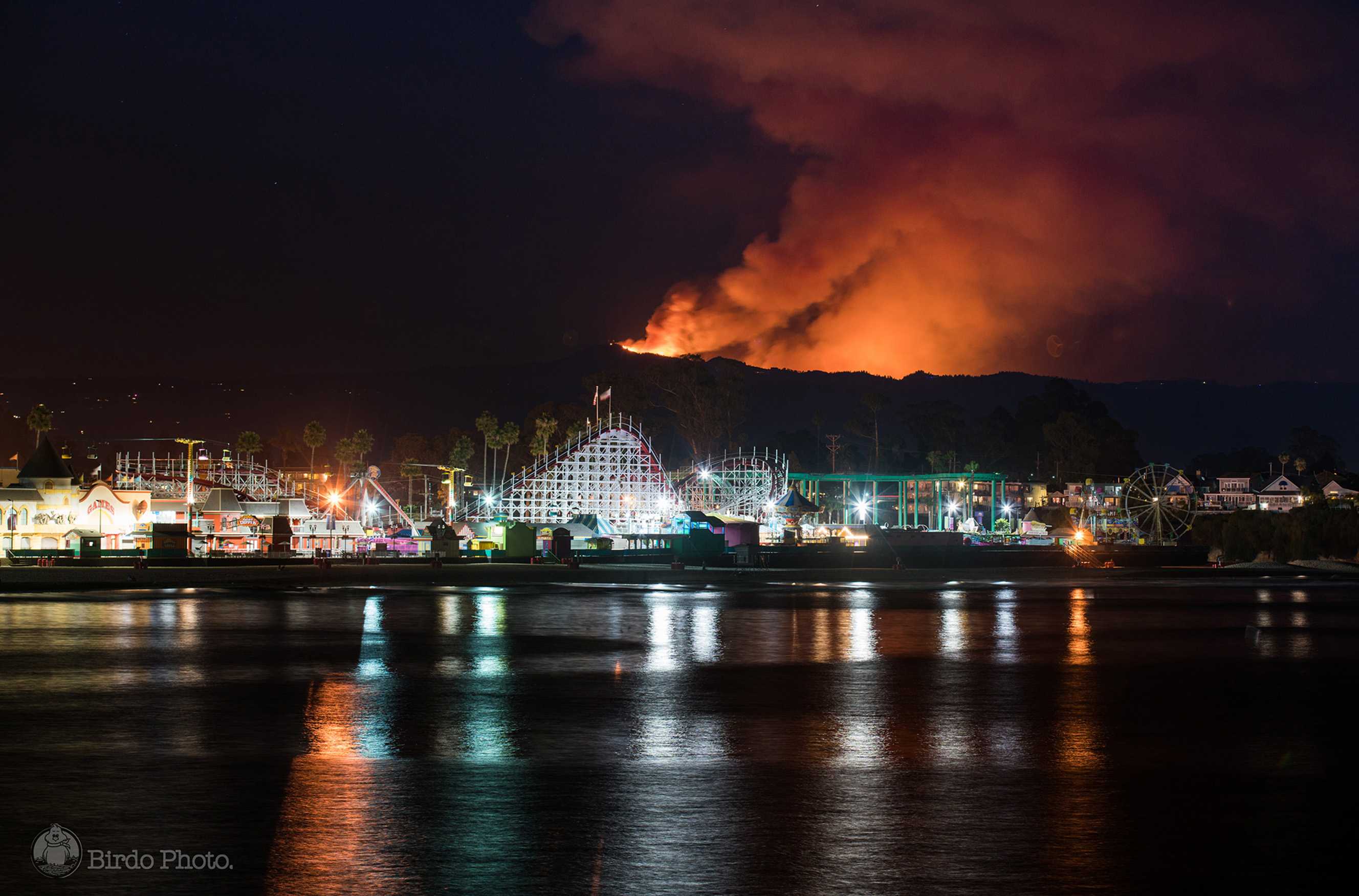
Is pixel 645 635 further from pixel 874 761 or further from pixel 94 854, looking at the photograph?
pixel 94 854

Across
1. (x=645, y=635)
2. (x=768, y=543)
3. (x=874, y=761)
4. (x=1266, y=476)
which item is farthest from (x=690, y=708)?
(x=1266, y=476)

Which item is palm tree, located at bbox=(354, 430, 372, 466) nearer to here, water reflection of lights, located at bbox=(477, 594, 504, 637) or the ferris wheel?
the ferris wheel

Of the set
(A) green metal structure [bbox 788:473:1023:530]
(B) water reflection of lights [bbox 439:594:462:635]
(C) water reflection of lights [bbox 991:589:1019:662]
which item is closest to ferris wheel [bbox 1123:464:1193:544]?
(A) green metal structure [bbox 788:473:1023:530]

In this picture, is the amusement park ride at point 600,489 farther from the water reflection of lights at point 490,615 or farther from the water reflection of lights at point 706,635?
the water reflection of lights at point 706,635

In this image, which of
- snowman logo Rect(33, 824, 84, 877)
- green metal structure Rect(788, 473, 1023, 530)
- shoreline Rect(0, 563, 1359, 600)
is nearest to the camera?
snowman logo Rect(33, 824, 84, 877)

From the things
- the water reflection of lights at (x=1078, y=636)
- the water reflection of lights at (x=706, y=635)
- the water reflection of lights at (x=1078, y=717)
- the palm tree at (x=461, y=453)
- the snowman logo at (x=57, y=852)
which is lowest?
the water reflection of lights at (x=1078, y=636)

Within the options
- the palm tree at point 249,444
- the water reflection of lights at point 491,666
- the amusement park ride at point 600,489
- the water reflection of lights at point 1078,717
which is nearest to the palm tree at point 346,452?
the palm tree at point 249,444
